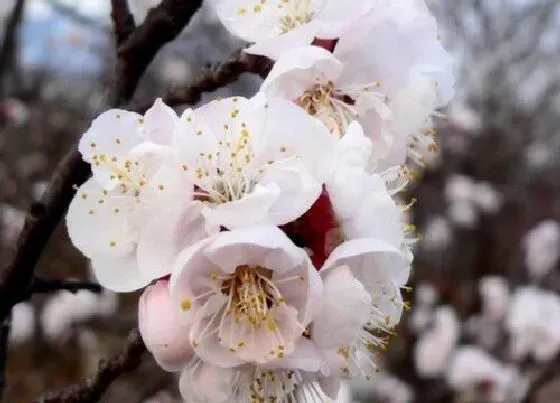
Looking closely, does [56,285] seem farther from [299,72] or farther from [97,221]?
[299,72]

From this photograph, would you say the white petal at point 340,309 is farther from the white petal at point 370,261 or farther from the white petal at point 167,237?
the white petal at point 167,237

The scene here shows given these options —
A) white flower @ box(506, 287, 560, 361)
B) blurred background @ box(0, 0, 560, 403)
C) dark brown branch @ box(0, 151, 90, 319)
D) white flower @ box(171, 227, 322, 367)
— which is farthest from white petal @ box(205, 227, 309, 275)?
white flower @ box(506, 287, 560, 361)

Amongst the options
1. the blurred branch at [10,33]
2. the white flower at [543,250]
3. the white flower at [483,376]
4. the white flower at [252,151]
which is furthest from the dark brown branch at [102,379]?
the white flower at [543,250]

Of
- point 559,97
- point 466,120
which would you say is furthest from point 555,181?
point 466,120

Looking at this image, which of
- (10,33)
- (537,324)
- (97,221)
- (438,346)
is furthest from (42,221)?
(438,346)

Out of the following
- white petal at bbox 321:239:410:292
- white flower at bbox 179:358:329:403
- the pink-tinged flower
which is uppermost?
white petal at bbox 321:239:410:292

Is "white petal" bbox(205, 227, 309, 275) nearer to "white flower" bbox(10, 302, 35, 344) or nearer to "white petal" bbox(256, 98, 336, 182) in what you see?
"white petal" bbox(256, 98, 336, 182)
